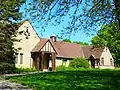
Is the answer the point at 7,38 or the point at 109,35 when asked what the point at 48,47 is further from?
the point at 109,35

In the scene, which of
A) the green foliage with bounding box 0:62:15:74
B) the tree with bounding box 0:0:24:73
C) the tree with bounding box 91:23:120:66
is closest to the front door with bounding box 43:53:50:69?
the green foliage with bounding box 0:62:15:74

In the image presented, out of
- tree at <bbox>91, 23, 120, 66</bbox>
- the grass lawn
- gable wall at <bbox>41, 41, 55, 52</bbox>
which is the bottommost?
the grass lawn

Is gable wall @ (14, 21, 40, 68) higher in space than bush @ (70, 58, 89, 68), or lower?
higher

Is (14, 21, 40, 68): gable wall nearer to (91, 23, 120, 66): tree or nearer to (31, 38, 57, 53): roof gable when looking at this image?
(31, 38, 57, 53): roof gable

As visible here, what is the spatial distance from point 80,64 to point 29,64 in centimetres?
1090

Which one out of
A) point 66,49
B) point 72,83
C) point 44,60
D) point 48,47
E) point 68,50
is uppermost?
point 66,49

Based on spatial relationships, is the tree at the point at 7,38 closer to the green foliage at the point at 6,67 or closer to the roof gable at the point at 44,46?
the green foliage at the point at 6,67

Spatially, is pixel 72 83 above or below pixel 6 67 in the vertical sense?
below

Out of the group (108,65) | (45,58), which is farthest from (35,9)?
(108,65)

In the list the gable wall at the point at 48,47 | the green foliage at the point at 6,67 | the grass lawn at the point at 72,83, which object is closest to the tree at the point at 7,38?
the green foliage at the point at 6,67

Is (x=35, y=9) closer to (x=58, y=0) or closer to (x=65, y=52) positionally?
(x=58, y=0)

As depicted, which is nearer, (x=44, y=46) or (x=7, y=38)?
(x=7, y=38)

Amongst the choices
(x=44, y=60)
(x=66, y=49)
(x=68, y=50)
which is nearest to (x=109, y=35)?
(x=44, y=60)

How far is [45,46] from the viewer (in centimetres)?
4778
